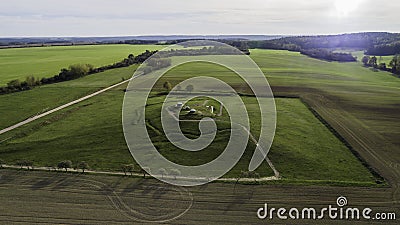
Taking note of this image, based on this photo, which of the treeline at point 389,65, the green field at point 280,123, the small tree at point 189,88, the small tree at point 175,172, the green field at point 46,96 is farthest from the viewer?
→ the treeline at point 389,65

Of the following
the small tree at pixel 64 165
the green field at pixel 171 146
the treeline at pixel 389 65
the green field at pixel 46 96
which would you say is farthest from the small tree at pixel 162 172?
the treeline at pixel 389 65

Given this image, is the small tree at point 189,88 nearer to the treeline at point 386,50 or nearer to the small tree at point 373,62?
the small tree at point 373,62

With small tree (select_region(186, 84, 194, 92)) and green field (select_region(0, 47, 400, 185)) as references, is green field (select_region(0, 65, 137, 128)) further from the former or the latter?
small tree (select_region(186, 84, 194, 92))

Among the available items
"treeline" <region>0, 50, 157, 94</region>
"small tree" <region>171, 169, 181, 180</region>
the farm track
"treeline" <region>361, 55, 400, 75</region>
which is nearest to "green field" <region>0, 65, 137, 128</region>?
"treeline" <region>0, 50, 157, 94</region>

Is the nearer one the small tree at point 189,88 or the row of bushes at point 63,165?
the row of bushes at point 63,165

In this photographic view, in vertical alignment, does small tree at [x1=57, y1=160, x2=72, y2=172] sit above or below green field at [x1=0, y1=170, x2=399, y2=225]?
above

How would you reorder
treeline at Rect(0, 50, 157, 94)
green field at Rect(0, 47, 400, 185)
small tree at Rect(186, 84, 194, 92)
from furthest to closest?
treeline at Rect(0, 50, 157, 94) < small tree at Rect(186, 84, 194, 92) < green field at Rect(0, 47, 400, 185)

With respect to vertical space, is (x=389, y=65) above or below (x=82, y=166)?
above

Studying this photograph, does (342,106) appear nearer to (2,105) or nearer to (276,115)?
(276,115)

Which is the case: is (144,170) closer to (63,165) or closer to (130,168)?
(130,168)

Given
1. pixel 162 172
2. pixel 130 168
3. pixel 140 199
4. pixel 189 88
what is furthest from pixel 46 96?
pixel 140 199

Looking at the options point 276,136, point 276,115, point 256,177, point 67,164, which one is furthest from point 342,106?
point 67,164
